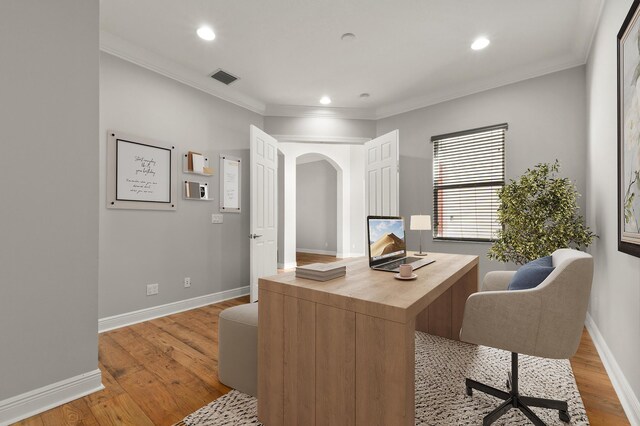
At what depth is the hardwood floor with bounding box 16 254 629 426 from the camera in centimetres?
161

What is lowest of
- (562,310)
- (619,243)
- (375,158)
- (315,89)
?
(562,310)

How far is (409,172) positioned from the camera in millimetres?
4383

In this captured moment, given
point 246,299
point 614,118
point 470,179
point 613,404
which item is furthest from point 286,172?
point 613,404

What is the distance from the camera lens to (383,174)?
4.21 metres

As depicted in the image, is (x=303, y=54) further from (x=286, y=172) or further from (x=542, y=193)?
(x=286, y=172)

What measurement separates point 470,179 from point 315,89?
231 cm

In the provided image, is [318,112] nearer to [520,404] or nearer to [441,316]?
[441,316]

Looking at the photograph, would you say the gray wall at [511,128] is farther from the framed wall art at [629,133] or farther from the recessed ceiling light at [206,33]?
the recessed ceiling light at [206,33]

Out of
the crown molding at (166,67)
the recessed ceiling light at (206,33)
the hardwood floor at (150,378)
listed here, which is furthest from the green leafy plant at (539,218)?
the crown molding at (166,67)

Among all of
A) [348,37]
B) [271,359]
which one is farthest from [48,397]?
[348,37]

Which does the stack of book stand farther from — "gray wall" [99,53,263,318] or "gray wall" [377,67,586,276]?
"gray wall" [377,67,586,276]

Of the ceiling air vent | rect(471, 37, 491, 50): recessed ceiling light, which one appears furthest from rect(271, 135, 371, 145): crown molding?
rect(471, 37, 491, 50): recessed ceiling light

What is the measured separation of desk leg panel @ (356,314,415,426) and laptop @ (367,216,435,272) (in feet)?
2.47

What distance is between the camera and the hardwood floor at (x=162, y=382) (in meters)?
1.61
